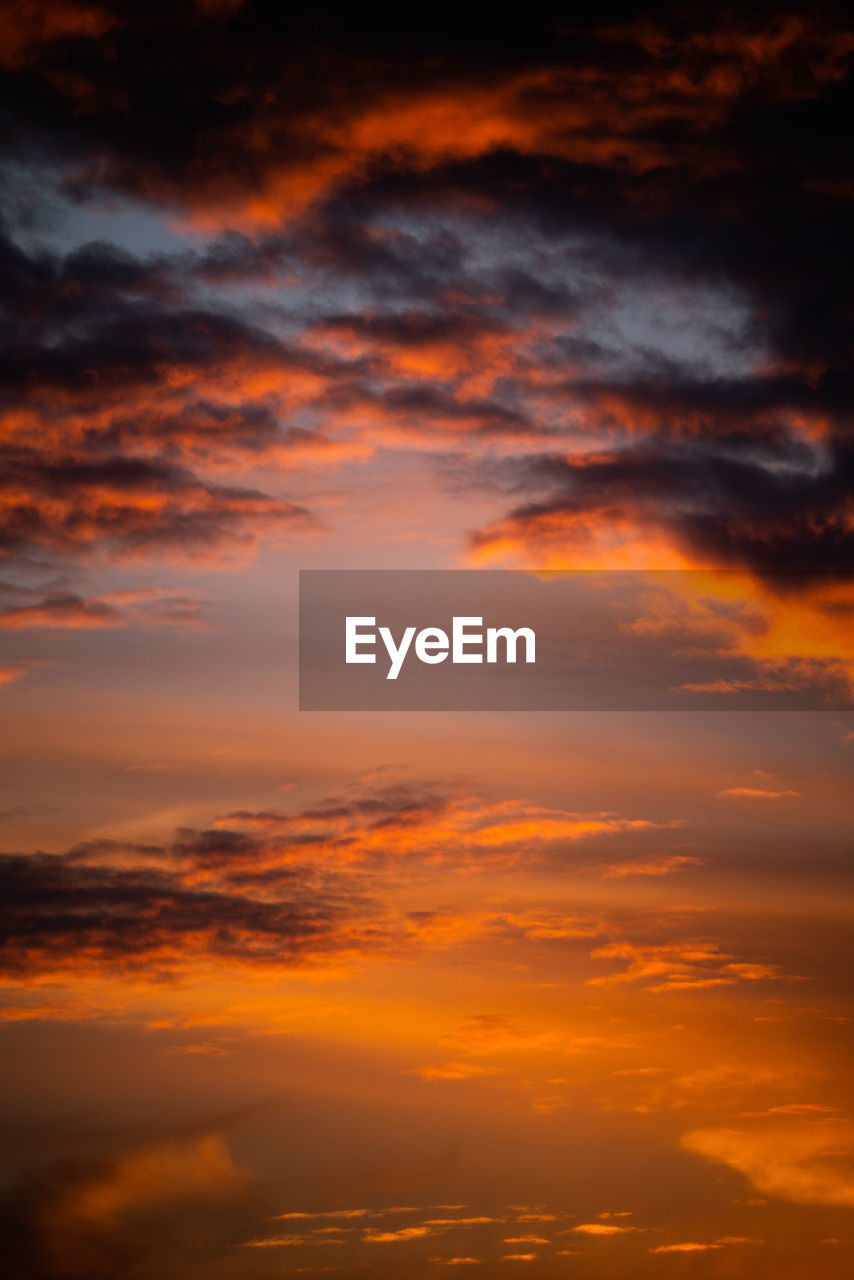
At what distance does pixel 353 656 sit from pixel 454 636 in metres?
4.40

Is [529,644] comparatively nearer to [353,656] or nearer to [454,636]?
[454,636]

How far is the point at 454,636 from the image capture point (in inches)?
2153

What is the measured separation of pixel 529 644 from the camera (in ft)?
182

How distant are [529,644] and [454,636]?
3.26 metres

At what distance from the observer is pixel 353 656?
53.3m

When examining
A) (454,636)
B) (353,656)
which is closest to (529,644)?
(454,636)

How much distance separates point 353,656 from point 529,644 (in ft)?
24.9
